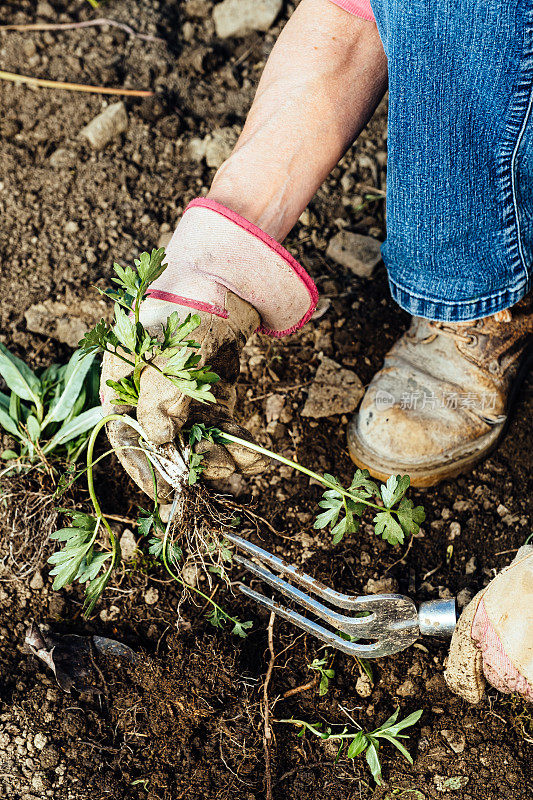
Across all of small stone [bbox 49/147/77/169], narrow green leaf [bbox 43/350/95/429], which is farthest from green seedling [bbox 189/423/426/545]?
small stone [bbox 49/147/77/169]

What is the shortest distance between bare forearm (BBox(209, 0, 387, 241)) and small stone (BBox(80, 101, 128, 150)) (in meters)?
1.23

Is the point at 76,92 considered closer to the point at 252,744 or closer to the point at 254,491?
the point at 254,491

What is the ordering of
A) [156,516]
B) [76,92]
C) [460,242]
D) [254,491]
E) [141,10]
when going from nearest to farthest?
1. [156,516]
2. [460,242]
3. [254,491]
4. [76,92]
5. [141,10]

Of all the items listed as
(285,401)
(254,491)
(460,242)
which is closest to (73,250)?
(285,401)

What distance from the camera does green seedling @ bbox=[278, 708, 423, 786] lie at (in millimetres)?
1620

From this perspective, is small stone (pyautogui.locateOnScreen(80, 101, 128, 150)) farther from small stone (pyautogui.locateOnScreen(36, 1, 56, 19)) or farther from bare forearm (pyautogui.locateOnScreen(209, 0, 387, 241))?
bare forearm (pyautogui.locateOnScreen(209, 0, 387, 241))

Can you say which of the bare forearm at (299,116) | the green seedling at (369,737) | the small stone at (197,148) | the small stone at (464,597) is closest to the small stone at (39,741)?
the green seedling at (369,737)

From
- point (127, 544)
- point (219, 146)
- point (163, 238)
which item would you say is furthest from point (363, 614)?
point (219, 146)

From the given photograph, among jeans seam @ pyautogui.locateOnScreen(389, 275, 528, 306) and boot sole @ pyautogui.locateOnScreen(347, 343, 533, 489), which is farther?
boot sole @ pyautogui.locateOnScreen(347, 343, 533, 489)

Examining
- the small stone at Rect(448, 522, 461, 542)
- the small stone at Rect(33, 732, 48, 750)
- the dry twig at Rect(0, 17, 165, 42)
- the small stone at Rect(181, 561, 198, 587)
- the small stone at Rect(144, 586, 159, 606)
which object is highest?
the dry twig at Rect(0, 17, 165, 42)

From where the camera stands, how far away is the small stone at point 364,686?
A: 1813mm

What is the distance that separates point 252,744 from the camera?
1730 millimetres

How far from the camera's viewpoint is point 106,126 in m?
2.81

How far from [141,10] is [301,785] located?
3.19 metres
